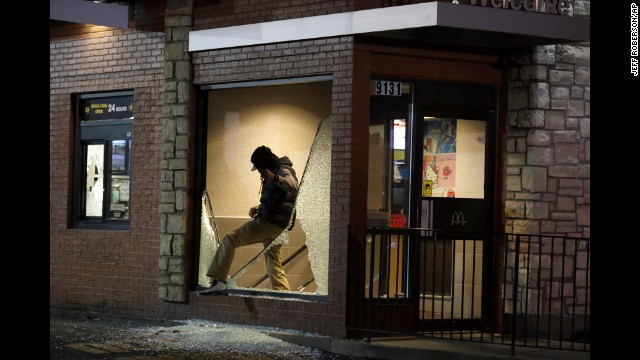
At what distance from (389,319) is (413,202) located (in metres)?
1.36

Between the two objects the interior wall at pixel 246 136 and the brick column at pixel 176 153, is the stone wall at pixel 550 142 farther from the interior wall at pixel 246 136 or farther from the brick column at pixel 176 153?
the brick column at pixel 176 153

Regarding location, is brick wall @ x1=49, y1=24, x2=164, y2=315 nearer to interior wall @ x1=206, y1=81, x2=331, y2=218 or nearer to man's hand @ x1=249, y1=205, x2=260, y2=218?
interior wall @ x1=206, y1=81, x2=331, y2=218

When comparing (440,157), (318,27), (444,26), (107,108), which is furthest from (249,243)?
(444,26)

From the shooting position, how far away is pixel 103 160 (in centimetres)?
1652

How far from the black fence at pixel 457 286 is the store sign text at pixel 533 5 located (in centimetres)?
247

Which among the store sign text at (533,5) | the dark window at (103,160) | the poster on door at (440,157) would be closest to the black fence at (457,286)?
the poster on door at (440,157)

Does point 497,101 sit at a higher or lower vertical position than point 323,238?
higher

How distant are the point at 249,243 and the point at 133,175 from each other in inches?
83.8

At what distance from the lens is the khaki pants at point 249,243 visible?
14.6m

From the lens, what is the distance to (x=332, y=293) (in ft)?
44.1

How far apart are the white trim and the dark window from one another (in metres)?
1.88
